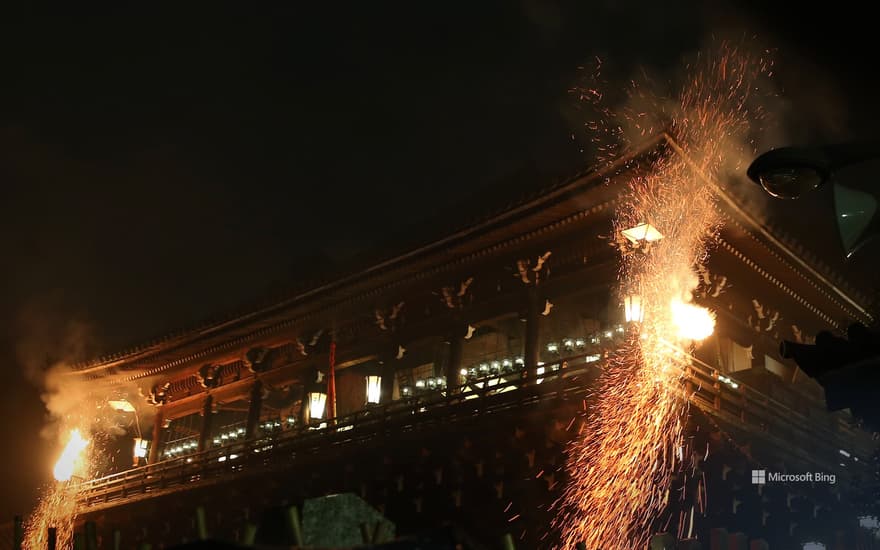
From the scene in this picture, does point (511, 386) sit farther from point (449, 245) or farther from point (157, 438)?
point (157, 438)

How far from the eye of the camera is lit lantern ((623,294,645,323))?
12.5 metres

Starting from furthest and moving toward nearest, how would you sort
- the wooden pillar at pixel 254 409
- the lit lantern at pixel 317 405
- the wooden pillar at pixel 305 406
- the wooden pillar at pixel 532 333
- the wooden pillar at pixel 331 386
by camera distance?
the wooden pillar at pixel 254 409 → the wooden pillar at pixel 305 406 → the lit lantern at pixel 317 405 → the wooden pillar at pixel 331 386 → the wooden pillar at pixel 532 333

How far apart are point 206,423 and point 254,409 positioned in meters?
2.14

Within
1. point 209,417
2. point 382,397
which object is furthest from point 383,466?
point 209,417

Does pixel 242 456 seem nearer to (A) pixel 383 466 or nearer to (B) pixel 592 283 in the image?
(A) pixel 383 466

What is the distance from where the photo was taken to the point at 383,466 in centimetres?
1512

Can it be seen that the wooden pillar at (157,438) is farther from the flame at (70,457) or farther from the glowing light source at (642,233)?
the glowing light source at (642,233)

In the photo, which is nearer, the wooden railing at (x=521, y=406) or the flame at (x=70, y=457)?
the wooden railing at (x=521, y=406)

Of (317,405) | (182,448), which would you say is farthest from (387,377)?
(182,448)

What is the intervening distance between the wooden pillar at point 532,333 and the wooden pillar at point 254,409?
8169 millimetres

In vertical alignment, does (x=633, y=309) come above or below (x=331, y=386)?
above

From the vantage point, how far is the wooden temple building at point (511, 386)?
12.9 metres

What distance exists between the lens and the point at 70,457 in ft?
77.8

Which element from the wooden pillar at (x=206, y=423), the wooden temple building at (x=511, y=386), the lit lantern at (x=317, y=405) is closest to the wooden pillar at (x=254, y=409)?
the wooden temple building at (x=511, y=386)
